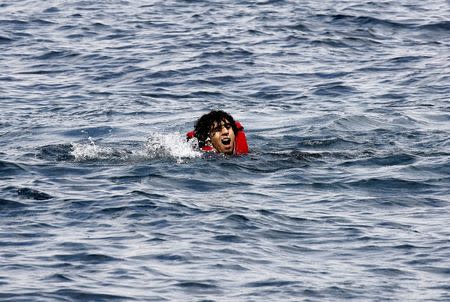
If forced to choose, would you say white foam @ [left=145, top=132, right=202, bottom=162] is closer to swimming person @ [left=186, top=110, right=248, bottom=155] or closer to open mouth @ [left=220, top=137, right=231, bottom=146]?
swimming person @ [left=186, top=110, right=248, bottom=155]

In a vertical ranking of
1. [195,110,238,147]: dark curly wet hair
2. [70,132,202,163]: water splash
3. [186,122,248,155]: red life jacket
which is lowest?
[70,132,202,163]: water splash

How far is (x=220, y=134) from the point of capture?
55.7ft

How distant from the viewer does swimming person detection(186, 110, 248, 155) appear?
17.0m

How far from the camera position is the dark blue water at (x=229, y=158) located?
11.4 m

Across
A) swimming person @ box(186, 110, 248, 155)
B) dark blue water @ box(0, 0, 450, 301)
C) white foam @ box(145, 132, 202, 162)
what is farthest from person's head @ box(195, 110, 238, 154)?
dark blue water @ box(0, 0, 450, 301)

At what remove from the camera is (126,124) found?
20.4 meters

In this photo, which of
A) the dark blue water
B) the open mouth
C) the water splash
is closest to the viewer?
the dark blue water

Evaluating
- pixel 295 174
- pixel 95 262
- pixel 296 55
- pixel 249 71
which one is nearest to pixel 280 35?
pixel 296 55

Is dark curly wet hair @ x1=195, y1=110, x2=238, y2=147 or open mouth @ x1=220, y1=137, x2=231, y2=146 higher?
dark curly wet hair @ x1=195, y1=110, x2=238, y2=147

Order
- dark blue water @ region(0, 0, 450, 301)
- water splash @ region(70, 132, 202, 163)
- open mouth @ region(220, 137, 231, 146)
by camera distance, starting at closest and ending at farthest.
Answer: dark blue water @ region(0, 0, 450, 301) < open mouth @ region(220, 137, 231, 146) < water splash @ region(70, 132, 202, 163)

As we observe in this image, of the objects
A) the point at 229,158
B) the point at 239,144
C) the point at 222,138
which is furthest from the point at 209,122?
the point at 229,158

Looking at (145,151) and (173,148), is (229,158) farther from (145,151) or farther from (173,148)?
(145,151)

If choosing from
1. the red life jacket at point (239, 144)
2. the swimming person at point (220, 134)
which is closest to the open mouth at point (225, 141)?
the swimming person at point (220, 134)

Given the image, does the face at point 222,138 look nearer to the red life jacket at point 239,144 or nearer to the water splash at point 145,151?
the red life jacket at point 239,144
